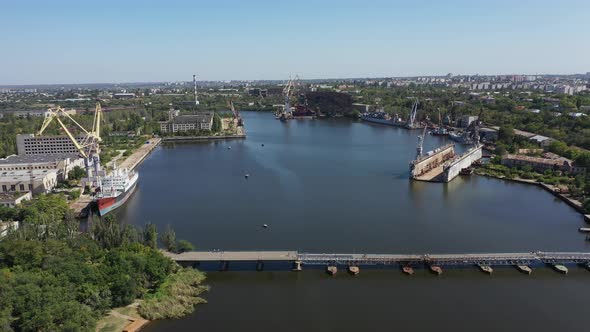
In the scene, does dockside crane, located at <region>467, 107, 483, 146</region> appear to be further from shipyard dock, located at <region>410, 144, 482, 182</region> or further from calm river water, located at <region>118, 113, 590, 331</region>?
calm river water, located at <region>118, 113, 590, 331</region>

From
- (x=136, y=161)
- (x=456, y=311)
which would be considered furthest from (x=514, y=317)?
(x=136, y=161)

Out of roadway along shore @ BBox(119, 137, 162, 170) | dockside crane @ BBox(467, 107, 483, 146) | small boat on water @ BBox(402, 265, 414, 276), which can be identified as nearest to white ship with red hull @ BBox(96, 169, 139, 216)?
roadway along shore @ BBox(119, 137, 162, 170)

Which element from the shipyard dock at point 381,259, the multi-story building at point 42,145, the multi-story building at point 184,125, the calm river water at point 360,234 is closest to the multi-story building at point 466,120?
the calm river water at point 360,234

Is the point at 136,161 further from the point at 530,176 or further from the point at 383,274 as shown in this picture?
the point at 530,176

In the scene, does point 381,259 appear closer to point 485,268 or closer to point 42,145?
point 485,268

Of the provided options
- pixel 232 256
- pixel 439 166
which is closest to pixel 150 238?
pixel 232 256

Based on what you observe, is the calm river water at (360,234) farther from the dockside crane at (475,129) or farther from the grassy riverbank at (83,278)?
the dockside crane at (475,129)
